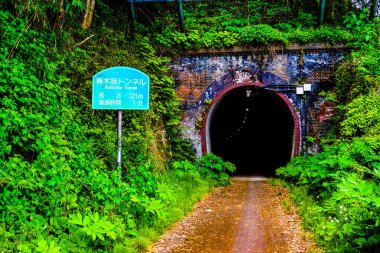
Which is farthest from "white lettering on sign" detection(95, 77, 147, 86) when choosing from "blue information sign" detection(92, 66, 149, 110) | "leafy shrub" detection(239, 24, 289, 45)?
"leafy shrub" detection(239, 24, 289, 45)

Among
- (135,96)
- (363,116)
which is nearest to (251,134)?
(363,116)

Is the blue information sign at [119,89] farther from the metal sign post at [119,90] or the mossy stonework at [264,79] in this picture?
the mossy stonework at [264,79]

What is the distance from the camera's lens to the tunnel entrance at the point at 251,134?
18531 mm

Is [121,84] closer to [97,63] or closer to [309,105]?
[97,63]

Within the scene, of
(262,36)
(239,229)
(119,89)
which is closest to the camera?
(239,229)

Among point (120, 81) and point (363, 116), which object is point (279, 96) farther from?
point (120, 81)

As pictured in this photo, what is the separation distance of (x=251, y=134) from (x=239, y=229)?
67.1ft

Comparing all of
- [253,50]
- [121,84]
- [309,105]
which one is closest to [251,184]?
[309,105]

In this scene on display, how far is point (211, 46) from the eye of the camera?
12891 millimetres

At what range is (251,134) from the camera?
2672cm

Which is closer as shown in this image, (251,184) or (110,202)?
(110,202)

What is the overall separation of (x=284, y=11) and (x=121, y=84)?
29.6ft

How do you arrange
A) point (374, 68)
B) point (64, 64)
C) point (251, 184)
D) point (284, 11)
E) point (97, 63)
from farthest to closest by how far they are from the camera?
point (284, 11), point (251, 184), point (374, 68), point (97, 63), point (64, 64)

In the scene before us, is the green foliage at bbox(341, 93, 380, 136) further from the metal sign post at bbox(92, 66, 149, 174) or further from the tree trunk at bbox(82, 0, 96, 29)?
the tree trunk at bbox(82, 0, 96, 29)
